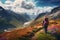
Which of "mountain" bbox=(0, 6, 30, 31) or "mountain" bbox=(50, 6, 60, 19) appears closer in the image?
"mountain" bbox=(50, 6, 60, 19)

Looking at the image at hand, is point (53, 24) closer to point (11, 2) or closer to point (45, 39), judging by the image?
point (45, 39)

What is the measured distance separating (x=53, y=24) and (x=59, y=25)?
0.57 meters

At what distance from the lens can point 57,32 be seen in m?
29.1

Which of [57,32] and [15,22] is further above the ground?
[15,22]

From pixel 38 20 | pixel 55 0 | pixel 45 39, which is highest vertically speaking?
pixel 55 0

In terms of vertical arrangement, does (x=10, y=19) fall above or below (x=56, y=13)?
above

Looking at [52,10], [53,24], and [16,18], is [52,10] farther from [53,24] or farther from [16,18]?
[16,18]

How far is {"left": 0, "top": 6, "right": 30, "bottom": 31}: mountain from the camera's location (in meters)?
30.0

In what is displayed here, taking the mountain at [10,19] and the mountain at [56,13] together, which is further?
the mountain at [10,19]

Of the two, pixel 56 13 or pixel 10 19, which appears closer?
pixel 56 13

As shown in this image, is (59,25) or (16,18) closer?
(59,25)

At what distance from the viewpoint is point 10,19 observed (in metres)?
31.6

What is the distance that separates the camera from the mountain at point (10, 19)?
3002 cm

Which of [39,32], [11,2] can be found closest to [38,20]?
[39,32]
